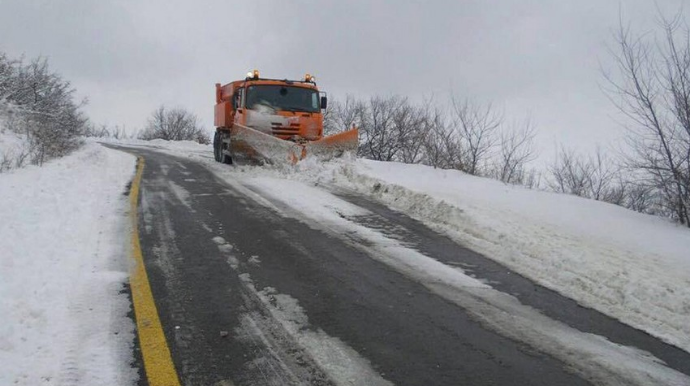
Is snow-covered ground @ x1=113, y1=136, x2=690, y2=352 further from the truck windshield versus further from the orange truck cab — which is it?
the truck windshield

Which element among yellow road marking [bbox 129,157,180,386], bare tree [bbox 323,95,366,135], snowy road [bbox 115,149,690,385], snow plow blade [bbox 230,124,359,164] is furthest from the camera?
bare tree [bbox 323,95,366,135]

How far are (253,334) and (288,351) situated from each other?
15.2 inches

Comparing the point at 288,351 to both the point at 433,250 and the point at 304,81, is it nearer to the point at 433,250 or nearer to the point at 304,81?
the point at 433,250

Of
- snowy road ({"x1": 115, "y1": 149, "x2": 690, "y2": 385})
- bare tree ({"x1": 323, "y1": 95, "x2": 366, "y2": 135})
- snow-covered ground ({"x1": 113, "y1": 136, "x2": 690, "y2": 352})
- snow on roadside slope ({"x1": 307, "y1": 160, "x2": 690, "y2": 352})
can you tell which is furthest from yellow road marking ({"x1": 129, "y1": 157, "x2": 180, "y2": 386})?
bare tree ({"x1": 323, "y1": 95, "x2": 366, "y2": 135})

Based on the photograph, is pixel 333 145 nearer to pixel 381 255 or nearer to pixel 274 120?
pixel 274 120

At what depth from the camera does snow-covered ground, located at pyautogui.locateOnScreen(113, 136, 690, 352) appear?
505 centimetres

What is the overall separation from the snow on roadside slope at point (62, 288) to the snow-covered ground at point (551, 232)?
3246 millimetres

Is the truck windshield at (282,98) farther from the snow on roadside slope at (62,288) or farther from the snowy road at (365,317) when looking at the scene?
the snowy road at (365,317)

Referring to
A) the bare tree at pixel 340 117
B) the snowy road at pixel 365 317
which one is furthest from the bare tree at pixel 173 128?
the snowy road at pixel 365 317

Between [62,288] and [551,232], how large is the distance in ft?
21.0

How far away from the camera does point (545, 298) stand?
4941mm

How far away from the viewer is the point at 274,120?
49.6 ft

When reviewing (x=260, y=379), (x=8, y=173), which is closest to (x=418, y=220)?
(x=260, y=379)

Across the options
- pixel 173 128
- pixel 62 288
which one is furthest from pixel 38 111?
pixel 173 128
